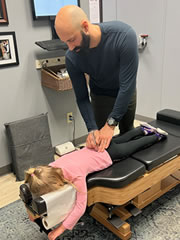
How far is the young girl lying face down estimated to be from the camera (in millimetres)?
1296

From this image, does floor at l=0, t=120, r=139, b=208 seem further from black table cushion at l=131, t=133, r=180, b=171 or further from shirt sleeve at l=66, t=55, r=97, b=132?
black table cushion at l=131, t=133, r=180, b=171

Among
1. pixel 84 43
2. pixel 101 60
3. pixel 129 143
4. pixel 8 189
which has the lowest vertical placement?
pixel 8 189

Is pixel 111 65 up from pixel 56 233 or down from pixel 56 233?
up

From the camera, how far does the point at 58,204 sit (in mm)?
1303

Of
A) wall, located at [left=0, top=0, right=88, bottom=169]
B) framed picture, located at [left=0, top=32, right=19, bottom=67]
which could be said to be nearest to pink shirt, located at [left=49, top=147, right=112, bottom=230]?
wall, located at [left=0, top=0, right=88, bottom=169]

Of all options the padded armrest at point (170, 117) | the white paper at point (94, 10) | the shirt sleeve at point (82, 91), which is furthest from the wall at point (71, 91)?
the padded armrest at point (170, 117)

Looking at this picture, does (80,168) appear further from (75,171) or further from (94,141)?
(94,141)

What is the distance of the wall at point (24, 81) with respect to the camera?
219cm

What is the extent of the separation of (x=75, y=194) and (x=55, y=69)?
1472 millimetres

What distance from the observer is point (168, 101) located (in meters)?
3.13

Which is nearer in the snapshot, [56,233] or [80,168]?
[56,233]

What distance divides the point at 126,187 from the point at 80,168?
29 centimetres

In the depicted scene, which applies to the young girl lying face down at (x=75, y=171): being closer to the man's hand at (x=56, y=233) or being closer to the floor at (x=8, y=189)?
the man's hand at (x=56, y=233)

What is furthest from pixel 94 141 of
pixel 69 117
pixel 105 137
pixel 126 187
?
pixel 69 117
